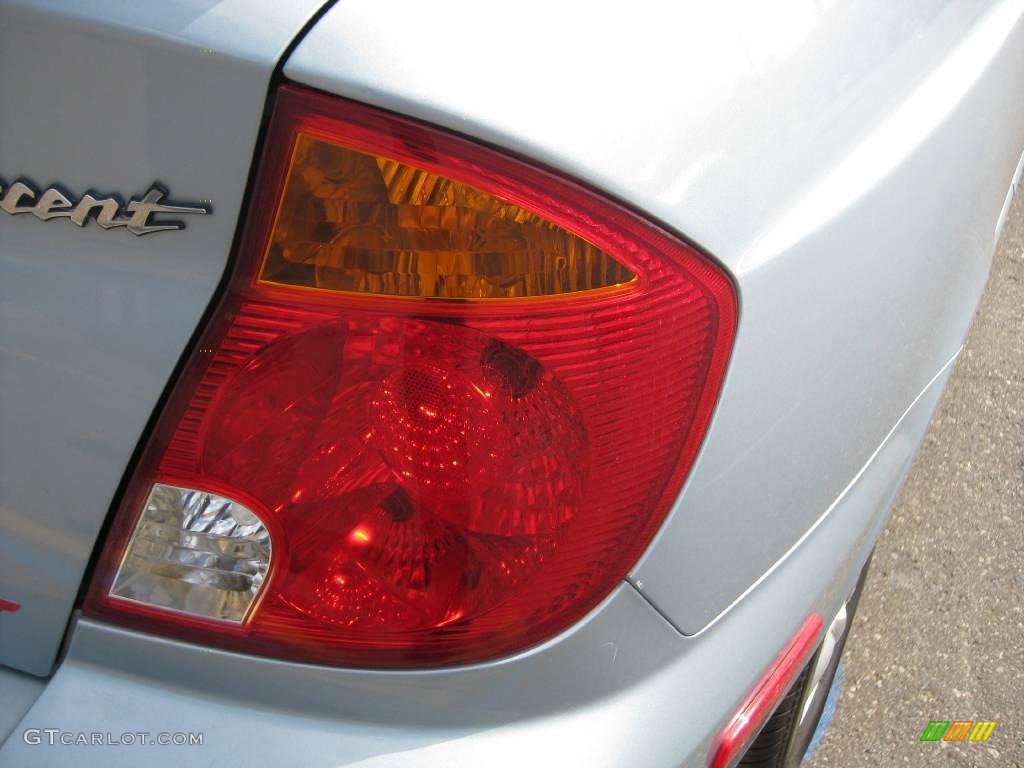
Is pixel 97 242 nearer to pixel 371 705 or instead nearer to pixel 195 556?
pixel 195 556

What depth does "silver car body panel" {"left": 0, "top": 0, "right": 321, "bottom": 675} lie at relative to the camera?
2.84 feet

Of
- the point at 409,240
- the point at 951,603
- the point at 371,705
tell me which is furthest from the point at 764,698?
the point at 951,603

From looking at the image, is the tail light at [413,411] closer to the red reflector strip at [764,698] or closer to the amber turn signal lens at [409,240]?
the amber turn signal lens at [409,240]

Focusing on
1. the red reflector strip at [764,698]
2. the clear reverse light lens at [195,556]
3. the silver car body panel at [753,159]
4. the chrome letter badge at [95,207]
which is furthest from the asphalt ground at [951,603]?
the chrome letter badge at [95,207]

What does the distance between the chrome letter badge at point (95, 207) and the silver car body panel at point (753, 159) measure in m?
0.17

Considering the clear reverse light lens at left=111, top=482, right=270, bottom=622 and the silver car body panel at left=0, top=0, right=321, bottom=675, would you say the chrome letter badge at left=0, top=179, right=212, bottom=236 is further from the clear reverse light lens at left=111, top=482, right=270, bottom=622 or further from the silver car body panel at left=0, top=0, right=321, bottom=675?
the clear reverse light lens at left=111, top=482, right=270, bottom=622

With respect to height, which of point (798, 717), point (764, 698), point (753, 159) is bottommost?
point (798, 717)

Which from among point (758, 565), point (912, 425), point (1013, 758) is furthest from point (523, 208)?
point (1013, 758)

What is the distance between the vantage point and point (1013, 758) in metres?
2.25

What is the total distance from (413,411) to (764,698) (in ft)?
1.97

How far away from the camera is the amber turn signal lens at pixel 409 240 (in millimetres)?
893

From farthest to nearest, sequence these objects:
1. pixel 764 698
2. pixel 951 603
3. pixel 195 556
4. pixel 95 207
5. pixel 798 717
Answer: pixel 951 603 → pixel 798 717 → pixel 764 698 → pixel 195 556 → pixel 95 207

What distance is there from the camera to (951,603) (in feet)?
8.47

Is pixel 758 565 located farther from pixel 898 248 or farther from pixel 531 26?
pixel 531 26
